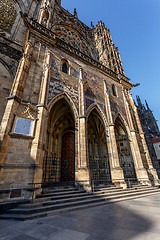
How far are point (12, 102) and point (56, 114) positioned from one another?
5.36 m

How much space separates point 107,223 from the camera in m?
2.75

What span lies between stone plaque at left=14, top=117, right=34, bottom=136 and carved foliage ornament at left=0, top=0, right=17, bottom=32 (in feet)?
36.6

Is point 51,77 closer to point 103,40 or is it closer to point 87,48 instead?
point 87,48

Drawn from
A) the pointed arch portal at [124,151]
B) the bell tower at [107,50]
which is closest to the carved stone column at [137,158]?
the pointed arch portal at [124,151]

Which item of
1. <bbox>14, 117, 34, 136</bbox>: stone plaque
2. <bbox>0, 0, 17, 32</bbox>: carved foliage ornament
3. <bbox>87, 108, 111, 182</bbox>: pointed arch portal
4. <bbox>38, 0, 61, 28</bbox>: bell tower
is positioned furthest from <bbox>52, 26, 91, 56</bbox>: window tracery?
<bbox>14, 117, 34, 136</bbox>: stone plaque

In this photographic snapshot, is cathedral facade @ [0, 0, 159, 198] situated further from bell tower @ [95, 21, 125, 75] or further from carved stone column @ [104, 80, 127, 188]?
bell tower @ [95, 21, 125, 75]

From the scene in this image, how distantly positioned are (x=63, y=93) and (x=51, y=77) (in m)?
1.50

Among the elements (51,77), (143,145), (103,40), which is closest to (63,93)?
(51,77)

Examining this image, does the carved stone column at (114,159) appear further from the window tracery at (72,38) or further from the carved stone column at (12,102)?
the window tracery at (72,38)

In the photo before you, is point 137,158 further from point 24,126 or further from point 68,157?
Answer: point 24,126

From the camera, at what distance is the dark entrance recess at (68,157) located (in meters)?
10.2

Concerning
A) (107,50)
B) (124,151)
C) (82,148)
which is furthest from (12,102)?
(107,50)

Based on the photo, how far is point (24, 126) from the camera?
19.7 feet

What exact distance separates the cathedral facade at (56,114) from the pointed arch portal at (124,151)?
0.04 metres
